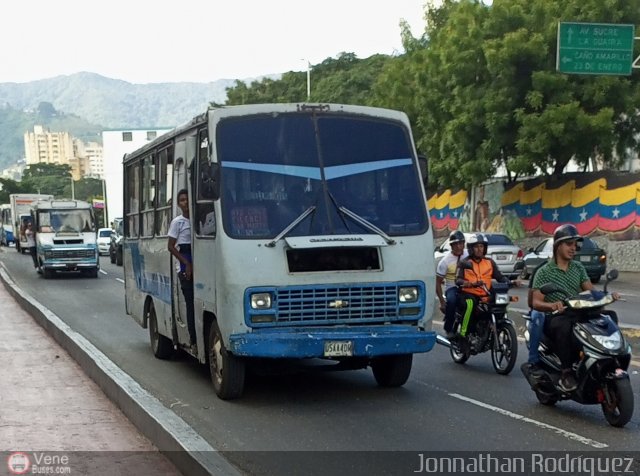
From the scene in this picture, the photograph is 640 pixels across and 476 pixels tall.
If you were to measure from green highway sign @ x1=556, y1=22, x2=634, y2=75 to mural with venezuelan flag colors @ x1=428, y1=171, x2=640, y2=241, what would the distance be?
6.34 meters

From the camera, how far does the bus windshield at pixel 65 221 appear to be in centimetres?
3269

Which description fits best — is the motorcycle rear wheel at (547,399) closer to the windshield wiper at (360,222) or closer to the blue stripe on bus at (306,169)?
the windshield wiper at (360,222)

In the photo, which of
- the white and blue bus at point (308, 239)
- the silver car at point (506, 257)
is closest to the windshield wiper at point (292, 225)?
the white and blue bus at point (308, 239)

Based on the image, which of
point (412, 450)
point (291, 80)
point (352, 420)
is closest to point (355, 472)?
point (412, 450)

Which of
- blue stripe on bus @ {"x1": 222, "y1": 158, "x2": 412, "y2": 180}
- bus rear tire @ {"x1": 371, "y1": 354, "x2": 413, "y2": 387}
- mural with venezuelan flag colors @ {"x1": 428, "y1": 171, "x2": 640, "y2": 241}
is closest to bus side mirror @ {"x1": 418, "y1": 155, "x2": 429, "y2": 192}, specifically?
blue stripe on bus @ {"x1": 222, "y1": 158, "x2": 412, "y2": 180}

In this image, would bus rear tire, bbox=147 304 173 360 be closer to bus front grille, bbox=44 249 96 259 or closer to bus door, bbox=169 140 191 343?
bus door, bbox=169 140 191 343

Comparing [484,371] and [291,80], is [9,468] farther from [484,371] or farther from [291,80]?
[291,80]

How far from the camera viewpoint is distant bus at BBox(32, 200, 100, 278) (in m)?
31.9

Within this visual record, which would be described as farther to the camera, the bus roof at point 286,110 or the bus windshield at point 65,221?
the bus windshield at point 65,221

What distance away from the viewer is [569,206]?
34094 millimetres

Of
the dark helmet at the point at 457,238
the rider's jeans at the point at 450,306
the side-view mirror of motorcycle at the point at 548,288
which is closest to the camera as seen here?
the side-view mirror of motorcycle at the point at 548,288

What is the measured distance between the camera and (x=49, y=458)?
22.8ft

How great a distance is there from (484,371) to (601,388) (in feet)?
10.7

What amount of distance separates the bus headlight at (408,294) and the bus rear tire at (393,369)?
2.95 ft
